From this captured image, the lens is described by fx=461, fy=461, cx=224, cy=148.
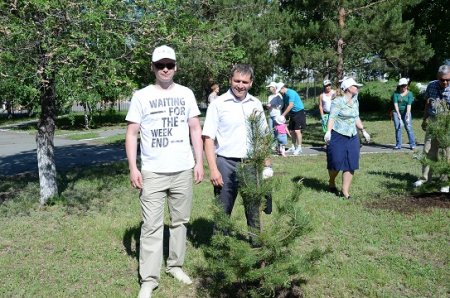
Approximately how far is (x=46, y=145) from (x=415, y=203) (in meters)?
5.24

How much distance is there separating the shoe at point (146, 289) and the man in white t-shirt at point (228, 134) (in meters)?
0.90

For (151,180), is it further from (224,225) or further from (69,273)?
(69,273)

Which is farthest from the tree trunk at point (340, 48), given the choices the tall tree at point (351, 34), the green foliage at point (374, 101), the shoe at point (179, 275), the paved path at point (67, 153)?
the shoe at point (179, 275)

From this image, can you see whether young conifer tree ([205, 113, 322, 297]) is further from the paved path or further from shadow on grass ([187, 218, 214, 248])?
the paved path

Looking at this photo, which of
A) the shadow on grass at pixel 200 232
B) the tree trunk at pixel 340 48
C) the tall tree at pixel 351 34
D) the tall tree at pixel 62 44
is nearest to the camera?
the shadow on grass at pixel 200 232

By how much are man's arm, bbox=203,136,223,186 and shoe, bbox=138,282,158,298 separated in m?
0.99

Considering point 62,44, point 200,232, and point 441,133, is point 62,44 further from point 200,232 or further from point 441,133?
point 441,133

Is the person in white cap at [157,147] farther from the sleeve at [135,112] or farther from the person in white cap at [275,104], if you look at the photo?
the person in white cap at [275,104]

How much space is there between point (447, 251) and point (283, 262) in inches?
89.7

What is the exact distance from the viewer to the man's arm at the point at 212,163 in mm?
3881

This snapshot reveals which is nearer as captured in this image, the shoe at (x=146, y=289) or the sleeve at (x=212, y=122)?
the shoe at (x=146, y=289)

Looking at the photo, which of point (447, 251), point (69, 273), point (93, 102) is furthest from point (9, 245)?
point (447, 251)

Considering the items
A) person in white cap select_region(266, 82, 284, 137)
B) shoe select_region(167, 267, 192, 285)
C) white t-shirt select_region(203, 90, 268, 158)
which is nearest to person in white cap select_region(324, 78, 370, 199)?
white t-shirt select_region(203, 90, 268, 158)

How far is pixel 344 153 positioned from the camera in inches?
256
